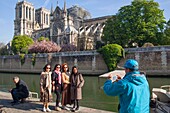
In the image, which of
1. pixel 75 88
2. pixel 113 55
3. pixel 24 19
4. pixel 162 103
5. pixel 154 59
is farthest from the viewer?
pixel 24 19

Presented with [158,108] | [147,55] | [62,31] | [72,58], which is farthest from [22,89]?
[62,31]

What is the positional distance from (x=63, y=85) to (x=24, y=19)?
2864 inches

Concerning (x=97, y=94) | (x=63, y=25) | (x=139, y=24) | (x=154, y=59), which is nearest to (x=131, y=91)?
(x=97, y=94)

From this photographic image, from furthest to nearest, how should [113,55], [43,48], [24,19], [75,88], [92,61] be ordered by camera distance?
[24,19] < [43,48] < [92,61] < [113,55] < [75,88]

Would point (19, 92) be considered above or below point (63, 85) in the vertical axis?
below

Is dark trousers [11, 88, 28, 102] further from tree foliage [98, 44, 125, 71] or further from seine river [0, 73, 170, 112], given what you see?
tree foliage [98, 44, 125, 71]

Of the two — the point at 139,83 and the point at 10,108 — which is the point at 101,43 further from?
the point at 139,83

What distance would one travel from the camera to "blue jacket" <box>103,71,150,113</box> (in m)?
2.64

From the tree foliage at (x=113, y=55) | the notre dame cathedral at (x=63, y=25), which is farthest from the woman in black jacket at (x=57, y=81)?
the notre dame cathedral at (x=63, y=25)

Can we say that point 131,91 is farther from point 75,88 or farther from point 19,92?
point 19,92

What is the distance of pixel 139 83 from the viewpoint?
2.69 metres

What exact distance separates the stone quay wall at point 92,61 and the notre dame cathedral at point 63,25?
488 inches

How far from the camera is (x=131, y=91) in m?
2.66

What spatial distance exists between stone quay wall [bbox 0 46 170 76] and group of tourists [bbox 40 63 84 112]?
18581mm
